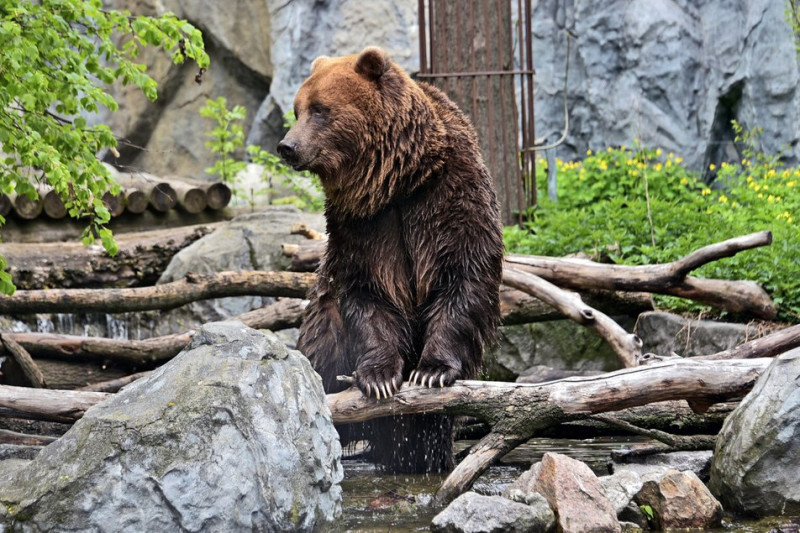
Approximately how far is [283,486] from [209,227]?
671 centimetres

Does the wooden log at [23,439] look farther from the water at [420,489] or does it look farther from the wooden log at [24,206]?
the wooden log at [24,206]

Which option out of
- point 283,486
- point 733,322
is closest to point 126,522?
point 283,486

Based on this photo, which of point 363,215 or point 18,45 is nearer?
point 18,45

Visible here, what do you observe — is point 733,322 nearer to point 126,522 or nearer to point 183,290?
point 183,290

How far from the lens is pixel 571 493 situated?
3.48m

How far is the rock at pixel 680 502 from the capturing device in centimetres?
356

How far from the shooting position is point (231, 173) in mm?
11891

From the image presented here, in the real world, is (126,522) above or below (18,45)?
below

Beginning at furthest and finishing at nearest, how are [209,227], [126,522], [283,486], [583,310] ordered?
[209,227]
[583,310]
[283,486]
[126,522]

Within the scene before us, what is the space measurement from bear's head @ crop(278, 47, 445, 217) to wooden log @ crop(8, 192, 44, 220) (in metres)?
5.41

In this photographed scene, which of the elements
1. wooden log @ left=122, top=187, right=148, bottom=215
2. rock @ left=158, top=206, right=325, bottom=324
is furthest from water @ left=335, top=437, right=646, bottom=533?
wooden log @ left=122, top=187, right=148, bottom=215

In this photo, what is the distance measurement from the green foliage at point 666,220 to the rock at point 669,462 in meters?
2.13

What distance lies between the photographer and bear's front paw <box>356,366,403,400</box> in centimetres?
434

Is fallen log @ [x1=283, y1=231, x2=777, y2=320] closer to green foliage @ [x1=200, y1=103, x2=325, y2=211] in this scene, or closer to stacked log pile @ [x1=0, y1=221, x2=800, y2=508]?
stacked log pile @ [x1=0, y1=221, x2=800, y2=508]
